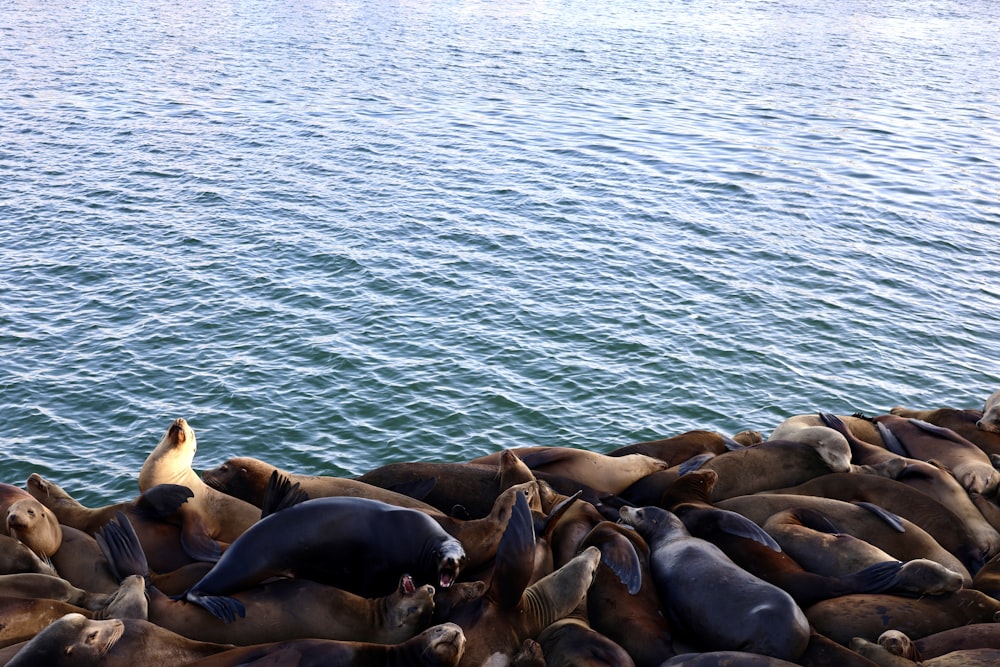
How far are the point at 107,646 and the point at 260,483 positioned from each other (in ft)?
10.4

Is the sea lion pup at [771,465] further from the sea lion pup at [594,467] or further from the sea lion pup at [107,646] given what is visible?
the sea lion pup at [107,646]

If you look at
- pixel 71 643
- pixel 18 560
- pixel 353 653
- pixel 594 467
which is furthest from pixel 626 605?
pixel 18 560

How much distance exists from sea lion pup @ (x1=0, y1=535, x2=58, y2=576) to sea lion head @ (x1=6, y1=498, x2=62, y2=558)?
0.16 m

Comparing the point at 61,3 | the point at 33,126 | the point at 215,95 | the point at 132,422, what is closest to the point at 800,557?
the point at 132,422

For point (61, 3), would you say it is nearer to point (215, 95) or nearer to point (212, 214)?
point (215, 95)

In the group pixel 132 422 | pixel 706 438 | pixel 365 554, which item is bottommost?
pixel 132 422

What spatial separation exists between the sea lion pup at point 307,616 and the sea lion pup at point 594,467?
112 inches

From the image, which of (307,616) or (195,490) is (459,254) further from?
(307,616)

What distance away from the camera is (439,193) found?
70.7 feet

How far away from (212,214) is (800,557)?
51.0 feet

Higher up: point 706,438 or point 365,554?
point 365,554

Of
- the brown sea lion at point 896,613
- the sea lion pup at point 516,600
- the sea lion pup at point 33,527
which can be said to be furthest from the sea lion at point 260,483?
the brown sea lion at point 896,613

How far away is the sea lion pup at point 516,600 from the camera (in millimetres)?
5746

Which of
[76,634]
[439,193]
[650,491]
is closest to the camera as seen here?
[76,634]
